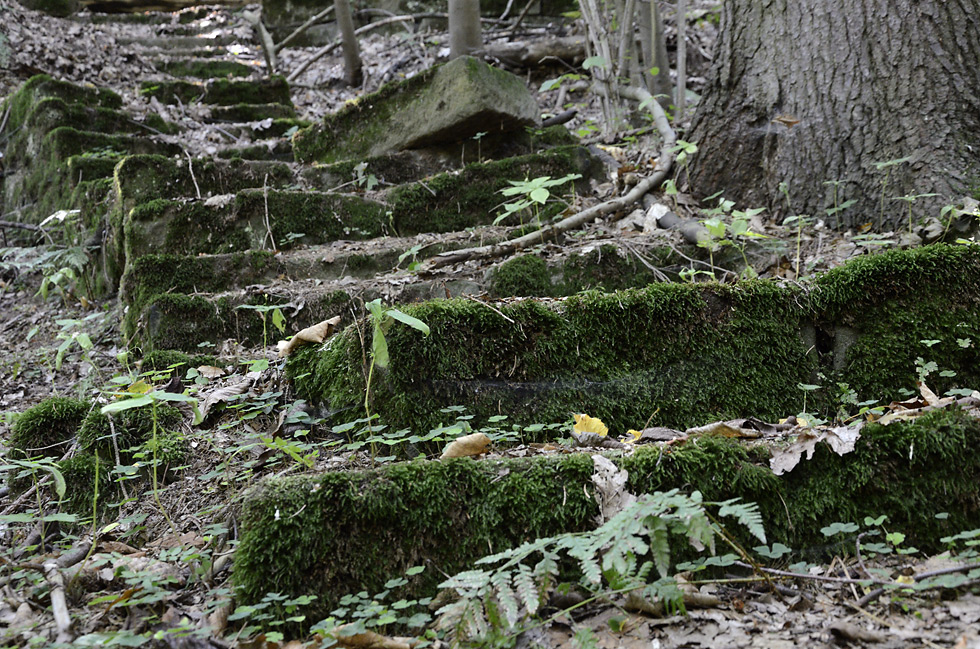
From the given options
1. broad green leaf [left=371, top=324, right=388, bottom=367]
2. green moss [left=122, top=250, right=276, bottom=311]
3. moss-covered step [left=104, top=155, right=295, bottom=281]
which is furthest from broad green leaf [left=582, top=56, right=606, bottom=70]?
broad green leaf [left=371, top=324, right=388, bottom=367]

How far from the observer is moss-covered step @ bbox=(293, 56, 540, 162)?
5.32m

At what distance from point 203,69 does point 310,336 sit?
8.27m

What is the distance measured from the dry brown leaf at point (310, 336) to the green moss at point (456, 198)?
2.09 m

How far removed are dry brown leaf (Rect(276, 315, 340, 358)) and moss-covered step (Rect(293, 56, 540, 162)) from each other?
2.91 metres

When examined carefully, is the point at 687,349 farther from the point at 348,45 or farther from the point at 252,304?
the point at 348,45

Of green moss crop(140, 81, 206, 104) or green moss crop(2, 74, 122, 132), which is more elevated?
green moss crop(140, 81, 206, 104)

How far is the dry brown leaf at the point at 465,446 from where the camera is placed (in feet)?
7.52

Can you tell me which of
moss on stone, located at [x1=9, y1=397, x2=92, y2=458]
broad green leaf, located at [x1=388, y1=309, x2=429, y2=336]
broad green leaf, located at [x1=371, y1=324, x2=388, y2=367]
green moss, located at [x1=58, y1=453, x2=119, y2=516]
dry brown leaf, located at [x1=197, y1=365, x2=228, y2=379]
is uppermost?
broad green leaf, located at [x1=388, y1=309, x2=429, y2=336]

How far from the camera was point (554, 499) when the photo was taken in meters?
2.03

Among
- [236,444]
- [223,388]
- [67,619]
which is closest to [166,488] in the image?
[236,444]

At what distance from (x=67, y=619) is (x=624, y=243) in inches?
123

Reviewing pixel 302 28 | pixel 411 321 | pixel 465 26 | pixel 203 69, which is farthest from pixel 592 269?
pixel 302 28

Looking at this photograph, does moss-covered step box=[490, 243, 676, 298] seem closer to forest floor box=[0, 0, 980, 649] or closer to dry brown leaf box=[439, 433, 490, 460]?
forest floor box=[0, 0, 980, 649]

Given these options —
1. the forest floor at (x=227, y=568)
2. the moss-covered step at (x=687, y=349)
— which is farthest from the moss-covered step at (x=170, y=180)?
the moss-covered step at (x=687, y=349)
